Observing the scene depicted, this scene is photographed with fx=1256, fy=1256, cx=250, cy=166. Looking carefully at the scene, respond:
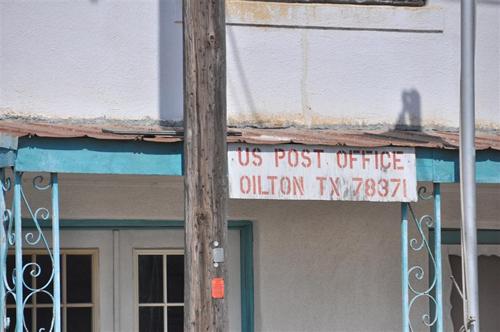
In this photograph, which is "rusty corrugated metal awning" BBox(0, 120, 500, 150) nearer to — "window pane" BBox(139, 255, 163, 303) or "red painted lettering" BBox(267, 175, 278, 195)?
"red painted lettering" BBox(267, 175, 278, 195)

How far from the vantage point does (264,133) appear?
8.75m

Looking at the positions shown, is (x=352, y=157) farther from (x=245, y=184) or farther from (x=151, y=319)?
(x=151, y=319)

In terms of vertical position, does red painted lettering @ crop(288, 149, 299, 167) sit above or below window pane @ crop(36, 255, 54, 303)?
above

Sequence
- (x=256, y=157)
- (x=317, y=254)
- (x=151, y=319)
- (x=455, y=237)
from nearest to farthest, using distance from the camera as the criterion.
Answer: (x=256, y=157), (x=151, y=319), (x=317, y=254), (x=455, y=237)

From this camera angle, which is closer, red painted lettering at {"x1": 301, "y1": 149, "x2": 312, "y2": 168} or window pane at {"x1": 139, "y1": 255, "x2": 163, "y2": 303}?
red painted lettering at {"x1": 301, "y1": 149, "x2": 312, "y2": 168}

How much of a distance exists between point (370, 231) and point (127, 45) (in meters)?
2.38

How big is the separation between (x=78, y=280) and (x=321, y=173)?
221 cm

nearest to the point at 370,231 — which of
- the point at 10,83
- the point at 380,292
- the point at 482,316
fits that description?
the point at 380,292

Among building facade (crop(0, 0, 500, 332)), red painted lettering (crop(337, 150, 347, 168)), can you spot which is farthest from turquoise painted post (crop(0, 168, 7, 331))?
red painted lettering (crop(337, 150, 347, 168))

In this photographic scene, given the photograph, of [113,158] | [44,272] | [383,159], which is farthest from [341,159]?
[44,272]

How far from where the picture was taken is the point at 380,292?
9773 millimetres

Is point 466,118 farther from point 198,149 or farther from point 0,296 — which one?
point 0,296

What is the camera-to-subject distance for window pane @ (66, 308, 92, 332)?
932cm

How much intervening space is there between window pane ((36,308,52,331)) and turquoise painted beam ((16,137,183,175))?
1.69 m
